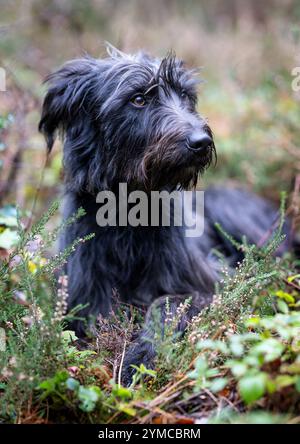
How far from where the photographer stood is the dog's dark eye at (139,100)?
3752 millimetres

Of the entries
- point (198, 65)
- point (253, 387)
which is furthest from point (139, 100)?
point (198, 65)

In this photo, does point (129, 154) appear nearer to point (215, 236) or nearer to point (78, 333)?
point (78, 333)

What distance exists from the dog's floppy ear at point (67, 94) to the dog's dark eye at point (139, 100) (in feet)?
1.17

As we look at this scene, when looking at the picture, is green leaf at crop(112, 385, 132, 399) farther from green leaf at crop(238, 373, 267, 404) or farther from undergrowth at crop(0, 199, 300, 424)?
green leaf at crop(238, 373, 267, 404)

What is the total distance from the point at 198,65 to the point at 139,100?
25.3ft

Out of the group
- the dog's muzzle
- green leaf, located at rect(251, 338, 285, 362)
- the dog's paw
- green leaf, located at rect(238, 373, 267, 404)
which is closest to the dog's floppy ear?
the dog's muzzle

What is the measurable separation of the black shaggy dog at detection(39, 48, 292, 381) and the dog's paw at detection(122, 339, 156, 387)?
0.59 metres

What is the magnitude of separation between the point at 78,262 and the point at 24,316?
117cm

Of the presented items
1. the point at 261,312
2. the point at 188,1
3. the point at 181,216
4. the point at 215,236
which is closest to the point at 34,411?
the point at 261,312

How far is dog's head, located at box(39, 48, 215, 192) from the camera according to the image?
3.51m

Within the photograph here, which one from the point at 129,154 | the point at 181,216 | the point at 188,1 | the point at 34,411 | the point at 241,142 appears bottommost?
the point at 34,411

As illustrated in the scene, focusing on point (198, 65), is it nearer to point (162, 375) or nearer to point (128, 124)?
point (128, 124)

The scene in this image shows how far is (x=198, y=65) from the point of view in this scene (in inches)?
435

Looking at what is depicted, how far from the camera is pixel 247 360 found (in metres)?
1.97
